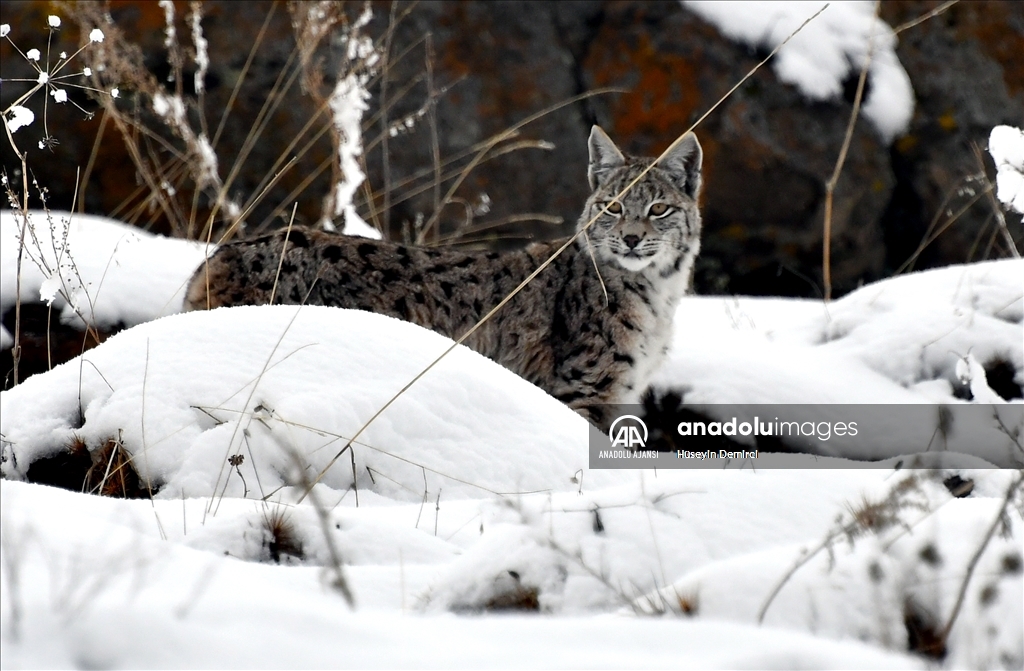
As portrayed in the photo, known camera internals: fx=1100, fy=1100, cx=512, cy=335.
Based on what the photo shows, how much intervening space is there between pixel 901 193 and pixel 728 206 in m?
1.24

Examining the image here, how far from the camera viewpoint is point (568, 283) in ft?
16.4

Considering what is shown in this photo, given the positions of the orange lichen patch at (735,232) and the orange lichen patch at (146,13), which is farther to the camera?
the orange lichen patch at (735,232)

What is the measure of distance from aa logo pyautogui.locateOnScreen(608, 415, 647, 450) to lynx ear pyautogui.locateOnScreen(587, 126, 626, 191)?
1130 millimetres

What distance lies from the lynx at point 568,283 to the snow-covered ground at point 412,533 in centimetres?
111

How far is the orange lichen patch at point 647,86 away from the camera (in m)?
7.06

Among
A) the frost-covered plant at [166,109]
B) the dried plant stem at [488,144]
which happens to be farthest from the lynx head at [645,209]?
the frost-covered plant at [166,109]

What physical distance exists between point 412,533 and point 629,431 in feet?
7.52

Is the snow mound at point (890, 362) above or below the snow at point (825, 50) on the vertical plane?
below

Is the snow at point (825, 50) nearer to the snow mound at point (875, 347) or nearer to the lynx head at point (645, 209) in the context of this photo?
the snow mound at point (875, 347)

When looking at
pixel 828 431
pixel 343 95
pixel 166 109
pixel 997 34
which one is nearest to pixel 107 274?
pixel 166 109

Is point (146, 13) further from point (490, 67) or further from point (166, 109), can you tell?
point (490, 67)

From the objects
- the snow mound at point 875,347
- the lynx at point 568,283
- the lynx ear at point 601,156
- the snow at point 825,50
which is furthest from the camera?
the snow at point 825,50

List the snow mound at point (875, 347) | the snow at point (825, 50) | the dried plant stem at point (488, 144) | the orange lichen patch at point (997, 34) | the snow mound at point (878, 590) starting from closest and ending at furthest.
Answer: the snow mound at point (878, 590)
the snow mound at point (875, 347)
the dried plant stem at point (488, 144)
the snow at point (825, 50)
the orange lichen patch at point (997, 34)

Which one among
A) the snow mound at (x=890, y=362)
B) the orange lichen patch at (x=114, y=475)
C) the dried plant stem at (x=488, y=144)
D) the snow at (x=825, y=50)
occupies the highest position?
the snow at (x=825, y=50)
